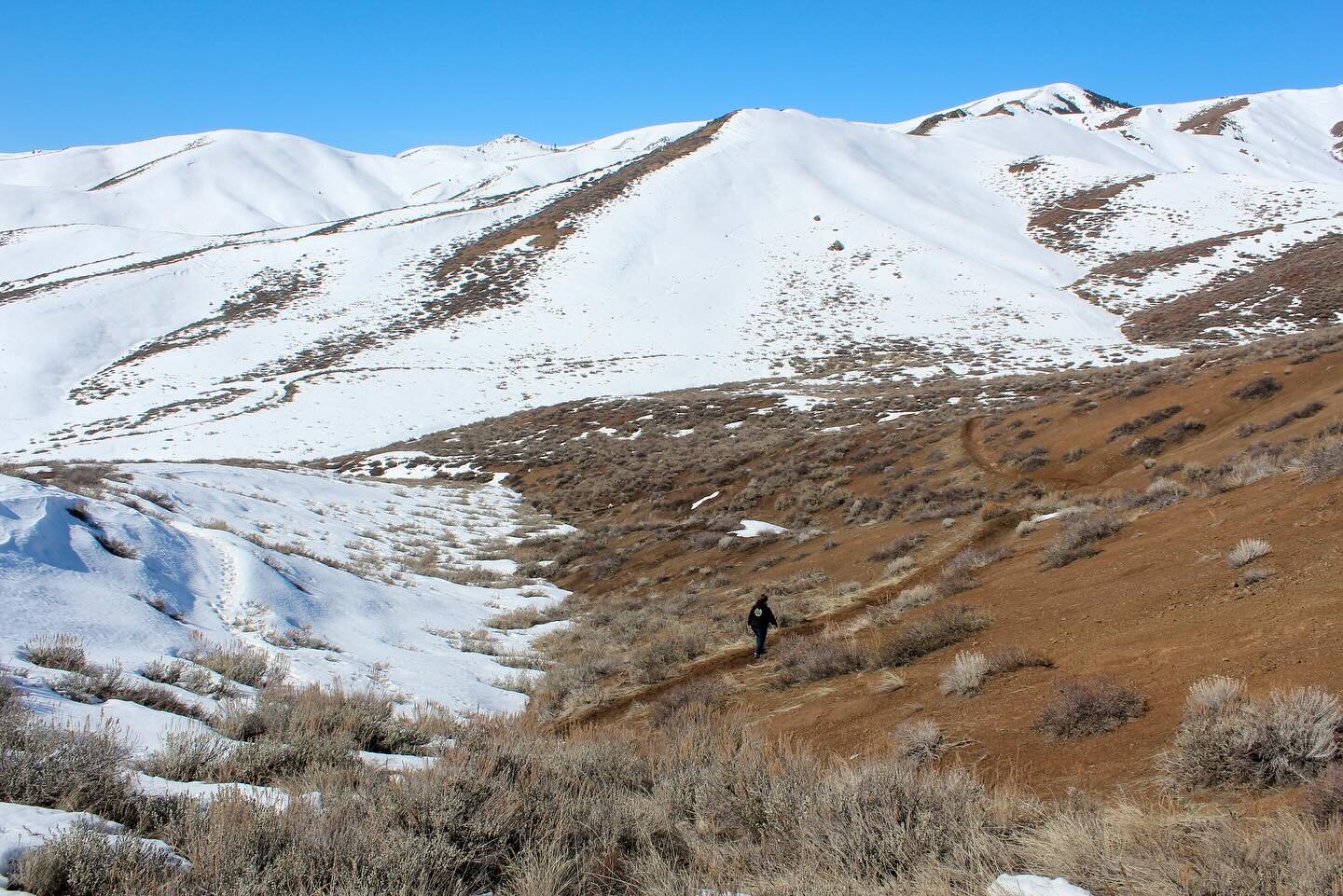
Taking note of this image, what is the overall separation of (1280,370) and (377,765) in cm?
1893

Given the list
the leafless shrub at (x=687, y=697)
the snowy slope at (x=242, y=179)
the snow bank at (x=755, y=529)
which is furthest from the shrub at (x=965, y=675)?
the snowy slope at (x=242, y=179)

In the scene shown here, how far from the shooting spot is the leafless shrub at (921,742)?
16.7 ft

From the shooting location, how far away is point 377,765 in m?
4.62

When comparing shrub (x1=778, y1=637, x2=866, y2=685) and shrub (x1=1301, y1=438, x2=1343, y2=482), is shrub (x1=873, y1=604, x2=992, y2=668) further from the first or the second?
shrub (x1=1301, y1=438, x2=1343, y2=482)

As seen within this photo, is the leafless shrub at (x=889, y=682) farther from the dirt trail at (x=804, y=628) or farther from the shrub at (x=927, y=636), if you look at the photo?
the dirt trail at (x=804, y=628)

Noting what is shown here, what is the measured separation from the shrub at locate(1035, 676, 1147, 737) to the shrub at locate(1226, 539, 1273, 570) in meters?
2.78

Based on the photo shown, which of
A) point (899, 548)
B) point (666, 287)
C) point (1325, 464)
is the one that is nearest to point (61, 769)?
point (1325, 464)

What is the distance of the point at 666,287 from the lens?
58.3 meters

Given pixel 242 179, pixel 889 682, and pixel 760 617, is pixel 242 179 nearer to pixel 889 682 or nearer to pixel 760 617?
pixel 760 617

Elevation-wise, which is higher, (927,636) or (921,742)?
(921,742)

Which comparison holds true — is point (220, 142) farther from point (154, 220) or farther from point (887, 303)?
point (887, 303)

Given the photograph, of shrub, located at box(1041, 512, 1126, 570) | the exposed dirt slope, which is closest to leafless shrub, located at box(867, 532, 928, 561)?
the exposed dirt slope

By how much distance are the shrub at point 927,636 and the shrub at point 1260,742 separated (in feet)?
11.6

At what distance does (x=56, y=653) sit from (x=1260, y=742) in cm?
791
